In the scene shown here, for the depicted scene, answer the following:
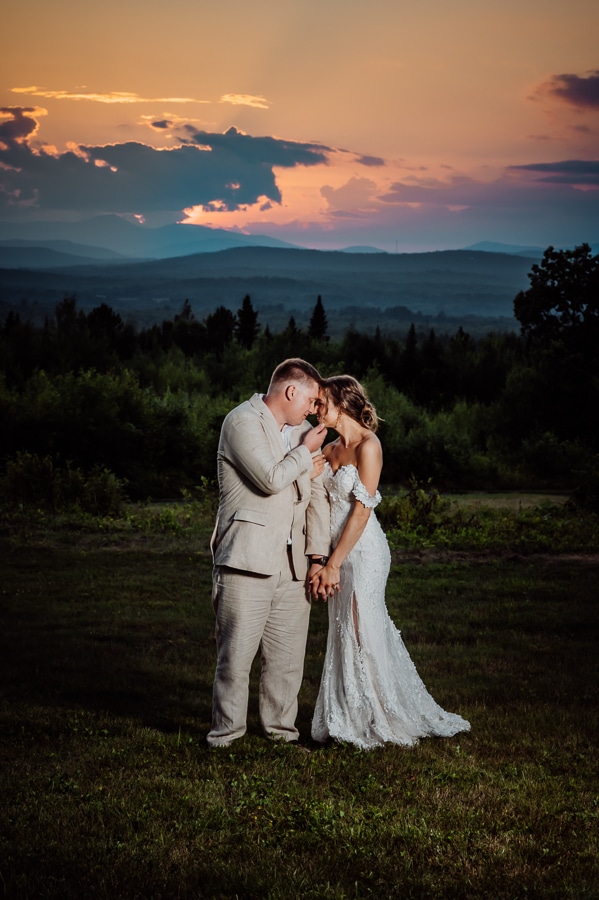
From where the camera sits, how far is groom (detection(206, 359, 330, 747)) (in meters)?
5.39

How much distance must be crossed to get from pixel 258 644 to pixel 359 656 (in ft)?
2.23

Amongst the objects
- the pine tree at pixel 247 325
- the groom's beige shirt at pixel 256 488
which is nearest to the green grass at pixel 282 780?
the groom's beige shirt at pixel 256 488

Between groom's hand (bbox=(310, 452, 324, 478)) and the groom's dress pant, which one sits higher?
groom's hand (bbox=(310, 452, 324, 478))

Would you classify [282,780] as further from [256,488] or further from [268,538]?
[256,488]

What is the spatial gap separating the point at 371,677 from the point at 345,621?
0.38m

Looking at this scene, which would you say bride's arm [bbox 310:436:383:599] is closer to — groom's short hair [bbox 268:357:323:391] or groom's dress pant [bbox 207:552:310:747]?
groom's dress pant [bbox 207:552:310:747]

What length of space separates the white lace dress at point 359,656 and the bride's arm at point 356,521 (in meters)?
0.06

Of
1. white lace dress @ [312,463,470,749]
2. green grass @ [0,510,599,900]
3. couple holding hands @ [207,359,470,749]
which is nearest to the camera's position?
green grass @ [0,510,599,900]

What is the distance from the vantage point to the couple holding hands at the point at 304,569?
5.43m

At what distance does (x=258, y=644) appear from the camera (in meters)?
5.79

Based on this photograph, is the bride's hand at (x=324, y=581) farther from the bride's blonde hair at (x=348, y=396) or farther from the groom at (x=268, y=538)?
A: the bride's blonde hair at (x=348, y=396)

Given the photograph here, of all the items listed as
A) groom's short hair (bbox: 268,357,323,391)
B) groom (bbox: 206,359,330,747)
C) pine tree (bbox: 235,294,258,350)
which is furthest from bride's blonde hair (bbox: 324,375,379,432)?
pine tree (bbox: 235,294,258,350)

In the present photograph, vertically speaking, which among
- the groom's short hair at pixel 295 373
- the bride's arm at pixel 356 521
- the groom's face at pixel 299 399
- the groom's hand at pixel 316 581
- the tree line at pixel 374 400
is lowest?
the tree line at pixel 374 400

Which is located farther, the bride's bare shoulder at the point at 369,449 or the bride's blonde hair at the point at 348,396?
the bride's bare shoulder at the point at 369,449
